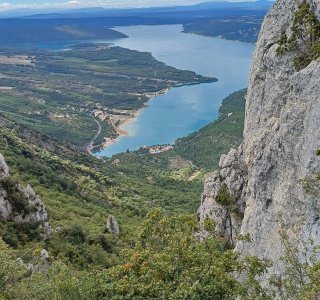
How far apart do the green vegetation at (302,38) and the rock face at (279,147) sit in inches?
12.0

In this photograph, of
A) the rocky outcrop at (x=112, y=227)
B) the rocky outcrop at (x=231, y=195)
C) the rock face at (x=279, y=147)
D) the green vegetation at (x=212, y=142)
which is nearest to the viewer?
the rock face at (x=279, y=147)

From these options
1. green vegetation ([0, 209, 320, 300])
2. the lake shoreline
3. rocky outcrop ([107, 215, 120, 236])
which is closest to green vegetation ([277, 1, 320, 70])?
green vegetation ([0, 209, 320, 300])

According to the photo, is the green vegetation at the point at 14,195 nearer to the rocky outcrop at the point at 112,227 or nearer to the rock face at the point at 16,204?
the rock face at the point at 16,204

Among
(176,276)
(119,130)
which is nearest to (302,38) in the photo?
(176,276)

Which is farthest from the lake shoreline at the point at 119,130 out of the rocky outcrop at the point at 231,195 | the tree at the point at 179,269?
the tree at the point at 179,269

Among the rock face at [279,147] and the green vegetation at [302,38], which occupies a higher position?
the green vegetation at [302,38]

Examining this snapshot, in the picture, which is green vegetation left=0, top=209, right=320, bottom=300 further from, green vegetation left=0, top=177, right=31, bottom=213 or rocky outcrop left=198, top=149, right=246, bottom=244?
green vegetation left=0, top=177, right=31, bottom=213

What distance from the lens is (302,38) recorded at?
64.2 ft

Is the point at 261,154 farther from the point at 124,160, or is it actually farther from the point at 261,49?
the point at 124,160

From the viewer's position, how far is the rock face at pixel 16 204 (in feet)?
93.9

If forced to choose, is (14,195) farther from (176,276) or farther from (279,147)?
(176,276)

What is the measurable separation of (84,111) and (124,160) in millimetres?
76676

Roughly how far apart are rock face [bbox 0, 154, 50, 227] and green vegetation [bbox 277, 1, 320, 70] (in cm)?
1762

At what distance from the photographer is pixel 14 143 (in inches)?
2291
